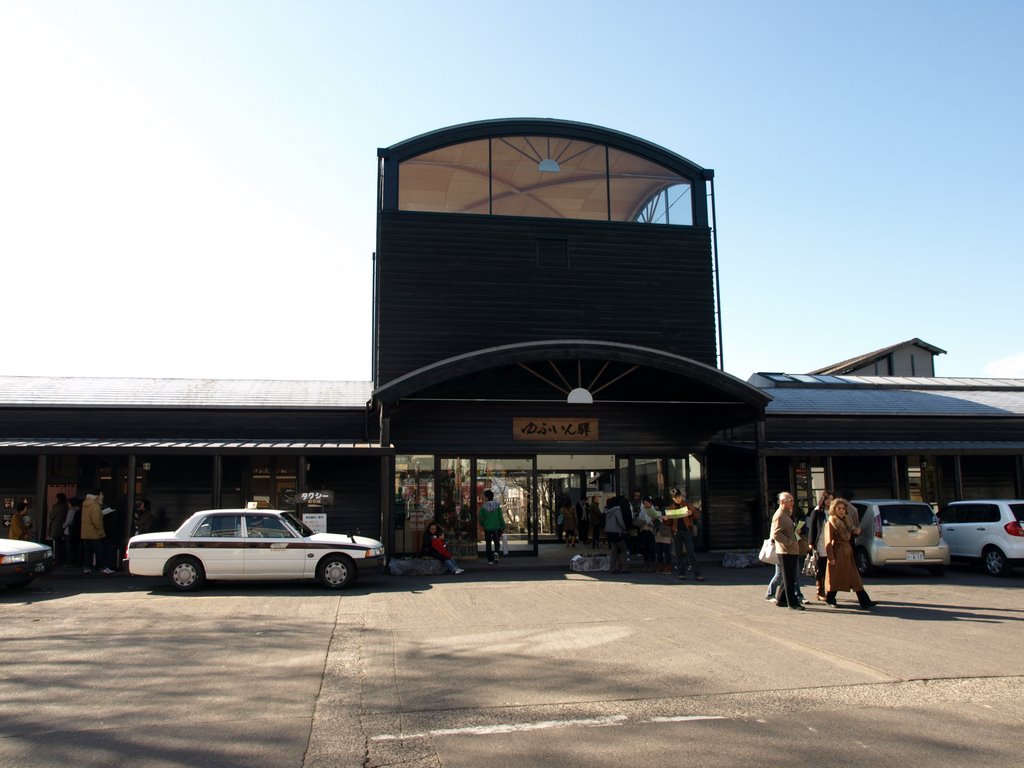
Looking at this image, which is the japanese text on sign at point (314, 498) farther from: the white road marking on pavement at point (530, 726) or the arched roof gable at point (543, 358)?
the white road marking on pavement at point (530, 726)

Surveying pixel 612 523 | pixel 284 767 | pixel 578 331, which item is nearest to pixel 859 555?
pixel 612 523

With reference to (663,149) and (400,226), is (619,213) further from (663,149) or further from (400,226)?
(400,226)

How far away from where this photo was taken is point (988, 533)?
1562 centimetres

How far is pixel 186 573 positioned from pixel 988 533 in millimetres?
14416

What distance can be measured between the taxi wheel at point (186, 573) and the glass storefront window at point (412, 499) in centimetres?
574

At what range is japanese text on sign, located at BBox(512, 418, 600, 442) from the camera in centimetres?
2020

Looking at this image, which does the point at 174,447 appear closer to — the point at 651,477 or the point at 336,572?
→ the point at 336,572

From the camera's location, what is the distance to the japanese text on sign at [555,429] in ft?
66.3

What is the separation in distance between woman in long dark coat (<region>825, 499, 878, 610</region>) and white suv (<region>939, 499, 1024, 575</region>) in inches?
213

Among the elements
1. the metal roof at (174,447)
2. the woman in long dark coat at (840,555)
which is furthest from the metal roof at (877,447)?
the metal roof at (174,447)

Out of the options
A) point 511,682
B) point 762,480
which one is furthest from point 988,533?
point 511,682

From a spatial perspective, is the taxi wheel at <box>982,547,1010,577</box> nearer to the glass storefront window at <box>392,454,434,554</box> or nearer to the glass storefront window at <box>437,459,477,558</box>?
the glass storefront window at <box>437,459,477,558</box>

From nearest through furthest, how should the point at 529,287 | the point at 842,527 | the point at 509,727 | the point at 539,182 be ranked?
1. the point at 509,727
2. the point at 842,527
3. the point at 529,287
4. the point at 539,182

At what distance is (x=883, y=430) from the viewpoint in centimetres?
2253
